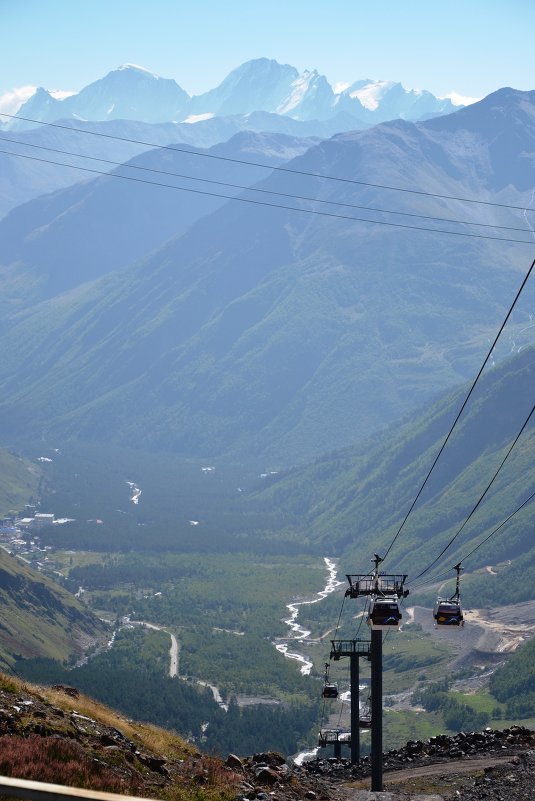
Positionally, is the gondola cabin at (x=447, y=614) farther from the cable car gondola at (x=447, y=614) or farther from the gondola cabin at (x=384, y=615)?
the gondola cabin at (x=384, y=615)


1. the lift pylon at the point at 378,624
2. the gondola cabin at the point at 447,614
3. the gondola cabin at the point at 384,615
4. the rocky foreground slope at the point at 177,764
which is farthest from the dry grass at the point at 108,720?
the gondola cabin at the point at 447,614

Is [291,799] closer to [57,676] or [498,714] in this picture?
[57,676]

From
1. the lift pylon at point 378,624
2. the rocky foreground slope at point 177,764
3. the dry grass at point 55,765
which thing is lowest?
the dry grass at point 55,765

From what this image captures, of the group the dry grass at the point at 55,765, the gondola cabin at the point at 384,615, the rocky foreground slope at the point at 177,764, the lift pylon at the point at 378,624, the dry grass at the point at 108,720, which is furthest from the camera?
the lift pylon at the point at 378,624

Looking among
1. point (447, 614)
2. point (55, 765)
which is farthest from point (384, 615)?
point (55, 765)

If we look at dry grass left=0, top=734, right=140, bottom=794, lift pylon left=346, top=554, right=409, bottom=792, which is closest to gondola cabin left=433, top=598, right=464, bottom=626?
lift pylon left=346, top=554, right=409, bottom=792

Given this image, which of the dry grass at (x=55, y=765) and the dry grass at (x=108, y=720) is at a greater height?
the dry grass at (x=108, y=720)
